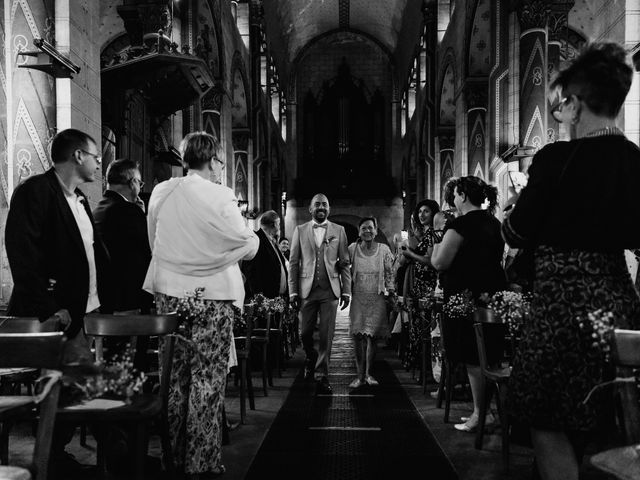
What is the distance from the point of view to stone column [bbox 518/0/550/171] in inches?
357

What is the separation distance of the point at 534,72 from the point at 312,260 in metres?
4.38

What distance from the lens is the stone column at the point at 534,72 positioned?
906cm

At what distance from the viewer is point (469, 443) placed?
15.1ft

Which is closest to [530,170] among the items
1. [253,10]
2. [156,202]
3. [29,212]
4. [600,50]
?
[600,50]

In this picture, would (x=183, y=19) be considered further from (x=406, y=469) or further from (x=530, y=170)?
(x=530, y=170)

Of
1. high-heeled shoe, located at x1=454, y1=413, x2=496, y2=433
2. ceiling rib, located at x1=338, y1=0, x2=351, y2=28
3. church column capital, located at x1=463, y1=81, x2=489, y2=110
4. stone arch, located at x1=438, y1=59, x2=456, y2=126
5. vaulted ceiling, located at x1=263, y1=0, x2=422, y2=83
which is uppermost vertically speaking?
ceiling rib, located at x1=338, y1=0, x2=351, y2=28

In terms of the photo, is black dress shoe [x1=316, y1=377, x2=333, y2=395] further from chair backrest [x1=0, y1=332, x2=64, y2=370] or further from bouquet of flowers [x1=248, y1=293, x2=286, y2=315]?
chair backrest [x1=0, y1=332, x2=64, y2=370]

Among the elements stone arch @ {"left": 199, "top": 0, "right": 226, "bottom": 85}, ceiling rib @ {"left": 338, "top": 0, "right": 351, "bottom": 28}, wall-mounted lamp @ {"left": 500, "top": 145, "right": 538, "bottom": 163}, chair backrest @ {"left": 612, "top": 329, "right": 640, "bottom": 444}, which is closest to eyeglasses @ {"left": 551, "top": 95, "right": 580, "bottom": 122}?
chair backrest @ {"left": 612, "top": 329, "right": 640, "bottom": 444}

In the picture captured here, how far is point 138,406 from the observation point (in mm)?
2947

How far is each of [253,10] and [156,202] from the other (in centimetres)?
1590

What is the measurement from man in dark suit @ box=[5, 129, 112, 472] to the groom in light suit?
310 centimetres

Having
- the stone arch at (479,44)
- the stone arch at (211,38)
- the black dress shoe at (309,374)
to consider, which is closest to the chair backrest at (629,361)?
the black dress shoe at (309,374)

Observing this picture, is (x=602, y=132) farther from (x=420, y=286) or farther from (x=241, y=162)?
(x=241, y=162)

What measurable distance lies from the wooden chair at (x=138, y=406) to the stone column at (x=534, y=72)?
692 cm
